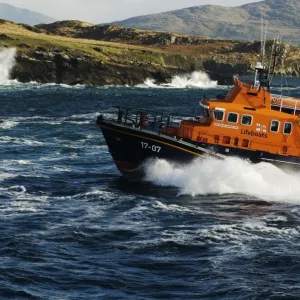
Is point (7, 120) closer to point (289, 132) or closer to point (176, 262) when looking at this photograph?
point (289, 132)

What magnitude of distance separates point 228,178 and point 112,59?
271 ft

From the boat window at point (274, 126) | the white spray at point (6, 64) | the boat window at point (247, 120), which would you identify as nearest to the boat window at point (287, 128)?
the boat window at point (274, 126)

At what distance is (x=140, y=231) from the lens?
26062 millimetres

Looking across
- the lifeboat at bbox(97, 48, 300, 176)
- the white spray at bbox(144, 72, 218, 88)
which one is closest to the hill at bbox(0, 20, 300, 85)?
the white spray at bbox(144, 72, 218, 88)

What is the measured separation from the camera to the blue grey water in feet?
67.8

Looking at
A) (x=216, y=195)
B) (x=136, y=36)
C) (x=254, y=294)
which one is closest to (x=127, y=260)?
(x=254, y=294)

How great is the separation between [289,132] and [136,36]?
142 metres

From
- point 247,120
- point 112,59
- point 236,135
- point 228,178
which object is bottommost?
point 228,178

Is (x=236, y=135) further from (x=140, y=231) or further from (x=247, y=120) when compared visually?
(x=140, y=231)

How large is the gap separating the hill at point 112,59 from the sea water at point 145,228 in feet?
204

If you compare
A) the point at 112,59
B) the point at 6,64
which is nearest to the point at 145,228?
the point at 6,64

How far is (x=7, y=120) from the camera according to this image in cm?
5981

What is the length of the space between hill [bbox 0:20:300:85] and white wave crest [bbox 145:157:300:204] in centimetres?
→ 7317

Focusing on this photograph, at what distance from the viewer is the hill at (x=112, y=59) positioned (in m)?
106
